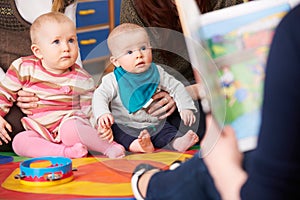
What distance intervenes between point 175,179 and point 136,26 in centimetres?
86

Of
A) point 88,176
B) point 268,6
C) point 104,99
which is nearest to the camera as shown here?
point 268,6

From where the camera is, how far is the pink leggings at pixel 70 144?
1774 mm

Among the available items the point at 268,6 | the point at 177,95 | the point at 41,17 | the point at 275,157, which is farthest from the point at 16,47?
the point at 275,157

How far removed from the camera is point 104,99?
5.91 ft

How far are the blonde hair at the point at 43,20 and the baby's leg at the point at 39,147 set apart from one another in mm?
306

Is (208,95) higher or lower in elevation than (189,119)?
higher

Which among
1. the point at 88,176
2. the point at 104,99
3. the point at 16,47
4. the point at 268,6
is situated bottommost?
the point at 88,176

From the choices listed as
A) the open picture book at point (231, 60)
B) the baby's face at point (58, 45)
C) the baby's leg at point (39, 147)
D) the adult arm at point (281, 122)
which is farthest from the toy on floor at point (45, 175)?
the adult arm at point (281, 122)

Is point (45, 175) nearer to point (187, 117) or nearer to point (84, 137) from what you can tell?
point (84, 137)

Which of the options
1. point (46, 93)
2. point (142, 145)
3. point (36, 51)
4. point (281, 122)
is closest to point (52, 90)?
point (46, 93)

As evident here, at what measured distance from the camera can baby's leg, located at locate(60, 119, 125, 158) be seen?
1.79 meters

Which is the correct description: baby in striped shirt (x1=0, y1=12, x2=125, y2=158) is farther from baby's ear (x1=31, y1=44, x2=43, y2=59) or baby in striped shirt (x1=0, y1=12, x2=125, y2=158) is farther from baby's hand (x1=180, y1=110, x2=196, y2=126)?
baby's hand (x1=180, y1=110, x2=196, y2=126)

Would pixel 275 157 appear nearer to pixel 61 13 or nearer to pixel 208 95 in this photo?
pixel 208 95

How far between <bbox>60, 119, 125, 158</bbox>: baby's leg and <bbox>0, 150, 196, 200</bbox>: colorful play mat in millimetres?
38
